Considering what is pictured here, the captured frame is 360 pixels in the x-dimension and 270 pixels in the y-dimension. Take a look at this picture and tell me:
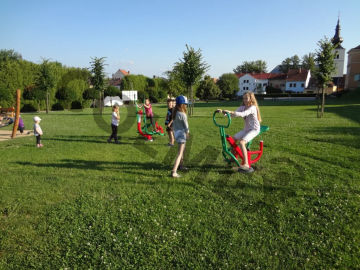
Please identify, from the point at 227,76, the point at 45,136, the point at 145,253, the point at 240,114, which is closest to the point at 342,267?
the point at 145,253

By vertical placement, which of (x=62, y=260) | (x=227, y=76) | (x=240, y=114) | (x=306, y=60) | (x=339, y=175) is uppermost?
(x=306, y=60)

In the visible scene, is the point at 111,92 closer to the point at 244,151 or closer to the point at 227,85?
the point at 227,85

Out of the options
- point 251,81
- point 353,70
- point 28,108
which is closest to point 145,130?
point 28,108

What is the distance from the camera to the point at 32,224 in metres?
3.94

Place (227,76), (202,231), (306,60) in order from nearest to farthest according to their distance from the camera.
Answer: (202,231), (227,76), (306,60)

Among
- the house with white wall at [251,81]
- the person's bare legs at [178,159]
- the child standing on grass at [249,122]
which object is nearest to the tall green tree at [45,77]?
the person's bare legs at [178,159]

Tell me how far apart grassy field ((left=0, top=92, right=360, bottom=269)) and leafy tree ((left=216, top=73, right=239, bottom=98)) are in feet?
221

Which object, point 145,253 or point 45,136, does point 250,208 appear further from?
point 45,136

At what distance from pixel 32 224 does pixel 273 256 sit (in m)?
3.69

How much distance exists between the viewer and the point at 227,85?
72812 mm

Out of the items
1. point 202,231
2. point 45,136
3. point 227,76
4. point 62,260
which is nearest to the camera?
point 62,260

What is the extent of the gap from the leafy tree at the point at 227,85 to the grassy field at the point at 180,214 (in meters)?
67.3

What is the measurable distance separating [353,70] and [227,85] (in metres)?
31.1

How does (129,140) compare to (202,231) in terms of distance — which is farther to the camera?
(129,140)
